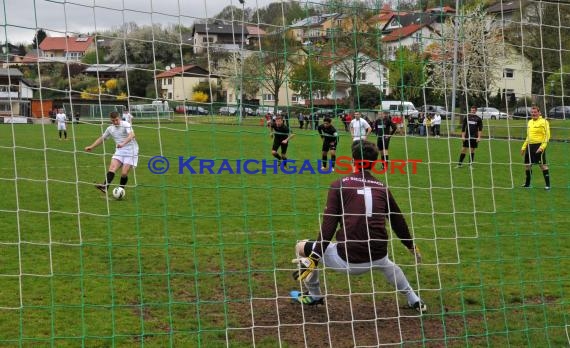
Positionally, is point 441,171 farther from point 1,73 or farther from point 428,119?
point 1,73

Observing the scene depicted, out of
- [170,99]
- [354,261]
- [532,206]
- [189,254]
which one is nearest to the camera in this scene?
[354,261]

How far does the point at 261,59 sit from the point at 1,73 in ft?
7.87

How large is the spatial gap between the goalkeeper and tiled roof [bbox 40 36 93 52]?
2.56 m

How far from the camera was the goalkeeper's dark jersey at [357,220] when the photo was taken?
19.4 ft

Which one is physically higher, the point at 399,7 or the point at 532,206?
the point at 399,7

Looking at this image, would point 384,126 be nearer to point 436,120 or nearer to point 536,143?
point 436,120

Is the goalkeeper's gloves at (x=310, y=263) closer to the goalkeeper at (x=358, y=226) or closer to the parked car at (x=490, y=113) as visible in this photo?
the goalkeeper at (x=358, y=226)

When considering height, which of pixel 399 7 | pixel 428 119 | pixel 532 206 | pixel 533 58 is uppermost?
pixel 399 7

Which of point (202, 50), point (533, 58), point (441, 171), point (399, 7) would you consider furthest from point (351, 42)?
point (441, 171)

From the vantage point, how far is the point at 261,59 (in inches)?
246


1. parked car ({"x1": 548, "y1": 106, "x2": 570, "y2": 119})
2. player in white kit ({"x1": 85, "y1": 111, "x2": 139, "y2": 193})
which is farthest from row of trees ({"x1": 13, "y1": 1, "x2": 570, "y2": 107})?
player in white kit ({"x1": 85, "y1": 111, "x2": 139, "y2": 193})

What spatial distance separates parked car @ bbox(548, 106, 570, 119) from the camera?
8.28 m

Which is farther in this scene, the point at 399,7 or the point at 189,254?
the point at 189,254

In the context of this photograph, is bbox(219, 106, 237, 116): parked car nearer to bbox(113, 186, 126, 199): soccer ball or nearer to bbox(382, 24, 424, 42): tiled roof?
bbox(382, 24, 424, 42): tiled roof
